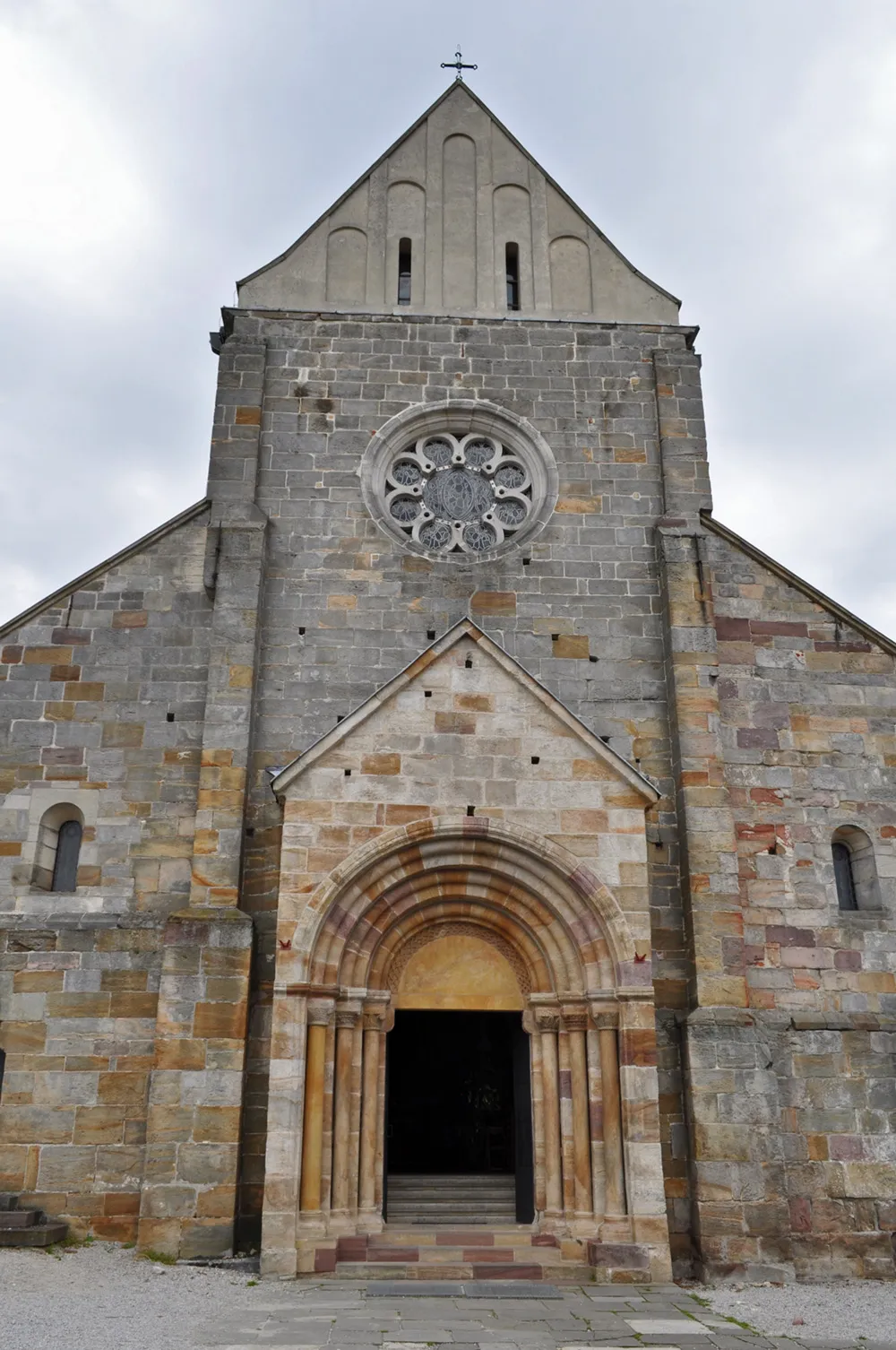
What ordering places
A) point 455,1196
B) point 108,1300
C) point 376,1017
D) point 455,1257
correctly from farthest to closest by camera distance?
point 455,1196 → point 376,1017 → point 455,1257 → point 108,1300

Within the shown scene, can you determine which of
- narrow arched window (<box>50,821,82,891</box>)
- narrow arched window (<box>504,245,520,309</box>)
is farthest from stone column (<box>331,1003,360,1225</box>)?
narrow arched window (<box>504,245,520,309</box>)

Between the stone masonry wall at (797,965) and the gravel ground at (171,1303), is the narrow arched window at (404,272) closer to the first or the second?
the stone masonry wall at (797,965)

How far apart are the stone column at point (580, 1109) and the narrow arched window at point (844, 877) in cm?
329

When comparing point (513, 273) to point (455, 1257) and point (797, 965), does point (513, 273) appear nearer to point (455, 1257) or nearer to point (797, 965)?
point (797, 965)

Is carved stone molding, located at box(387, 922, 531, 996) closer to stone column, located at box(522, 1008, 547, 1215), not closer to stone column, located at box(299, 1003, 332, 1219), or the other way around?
stone column, located at box(522, 1008, 547, 1215)

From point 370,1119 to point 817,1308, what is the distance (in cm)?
387

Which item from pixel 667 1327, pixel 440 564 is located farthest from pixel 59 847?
pixel 667 1327

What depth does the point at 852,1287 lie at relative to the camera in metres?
9.50

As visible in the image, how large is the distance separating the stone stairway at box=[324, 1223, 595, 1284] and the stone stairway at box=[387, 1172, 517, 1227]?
1.91 feet

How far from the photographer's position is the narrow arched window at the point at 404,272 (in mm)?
13756

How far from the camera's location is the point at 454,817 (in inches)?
390

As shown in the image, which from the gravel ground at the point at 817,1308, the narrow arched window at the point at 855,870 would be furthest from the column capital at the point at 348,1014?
the narrow arched window at the point at 855,870

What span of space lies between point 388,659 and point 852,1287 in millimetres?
7213

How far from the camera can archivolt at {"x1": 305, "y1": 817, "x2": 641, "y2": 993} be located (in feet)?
31.8
